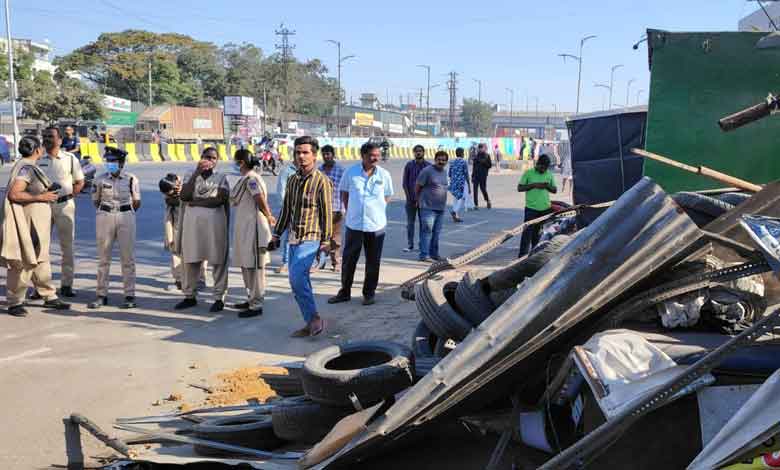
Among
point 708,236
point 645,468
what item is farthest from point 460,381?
point 708,236

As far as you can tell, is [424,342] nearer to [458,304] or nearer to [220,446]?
[458,304]

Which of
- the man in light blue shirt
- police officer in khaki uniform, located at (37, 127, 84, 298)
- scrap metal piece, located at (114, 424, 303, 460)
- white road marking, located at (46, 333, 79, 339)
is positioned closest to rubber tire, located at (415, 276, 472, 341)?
scrap metal piece, located at (114, 424, 303, 460)

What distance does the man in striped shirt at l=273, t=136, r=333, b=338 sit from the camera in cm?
640

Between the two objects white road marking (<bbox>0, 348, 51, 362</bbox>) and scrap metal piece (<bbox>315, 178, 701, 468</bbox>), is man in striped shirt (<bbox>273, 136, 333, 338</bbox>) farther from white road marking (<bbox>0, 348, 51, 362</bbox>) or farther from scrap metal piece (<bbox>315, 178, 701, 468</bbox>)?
scrap metal piece (<bbox>315, 178, 701, 468</bbox>)

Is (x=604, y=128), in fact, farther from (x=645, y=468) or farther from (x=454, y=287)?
(x=645, y=468)

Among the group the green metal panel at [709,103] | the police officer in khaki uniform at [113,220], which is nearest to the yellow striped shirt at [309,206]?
the police officer in khaki uniform at [113,220]

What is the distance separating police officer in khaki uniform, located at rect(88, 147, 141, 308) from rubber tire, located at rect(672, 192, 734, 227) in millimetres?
5587

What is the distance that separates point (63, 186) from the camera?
7723mm

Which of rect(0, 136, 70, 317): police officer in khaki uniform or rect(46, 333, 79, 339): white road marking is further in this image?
rect(0, 136, 70, 317): police officer in khaki uniform

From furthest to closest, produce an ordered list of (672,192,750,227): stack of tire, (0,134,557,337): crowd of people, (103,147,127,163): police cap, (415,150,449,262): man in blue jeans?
1. (415,150,449,262): man in blue jeans
2. (103,147,127,163): police cap
3. (0,134,557,337): crowd of people
4. (672,192,750,227): stack of tire

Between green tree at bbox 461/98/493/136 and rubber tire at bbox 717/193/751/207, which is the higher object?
green tree at bbox 461/98/493/136

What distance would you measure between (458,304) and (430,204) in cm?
631

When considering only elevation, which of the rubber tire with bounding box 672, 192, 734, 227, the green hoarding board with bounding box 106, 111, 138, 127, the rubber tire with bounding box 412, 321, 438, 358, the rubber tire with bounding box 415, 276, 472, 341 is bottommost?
the rubber tire with bounding box 412, 321, 438, 358

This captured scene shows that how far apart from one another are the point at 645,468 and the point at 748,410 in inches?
21.3
